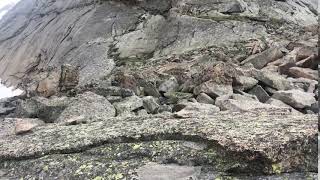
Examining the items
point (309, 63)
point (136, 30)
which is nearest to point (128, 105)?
point (309, 63)

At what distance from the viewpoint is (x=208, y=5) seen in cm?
3341

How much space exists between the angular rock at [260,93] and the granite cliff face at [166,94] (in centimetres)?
5

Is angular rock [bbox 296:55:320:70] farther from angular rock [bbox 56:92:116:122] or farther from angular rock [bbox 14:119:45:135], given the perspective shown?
angular rock [bbox 14:119:45:135]

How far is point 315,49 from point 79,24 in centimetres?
2098

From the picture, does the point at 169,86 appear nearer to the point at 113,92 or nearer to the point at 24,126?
the point at 113,92

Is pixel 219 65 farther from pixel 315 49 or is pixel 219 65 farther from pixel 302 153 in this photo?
pixel 302 153

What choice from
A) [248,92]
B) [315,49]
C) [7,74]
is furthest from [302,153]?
[7,74]

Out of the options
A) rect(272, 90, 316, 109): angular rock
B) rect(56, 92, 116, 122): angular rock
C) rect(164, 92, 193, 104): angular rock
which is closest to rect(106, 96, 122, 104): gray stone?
rect(56, 92, 116, 122): angular rock

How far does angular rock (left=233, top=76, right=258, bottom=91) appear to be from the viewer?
16.8m

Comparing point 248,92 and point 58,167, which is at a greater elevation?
point 58,167

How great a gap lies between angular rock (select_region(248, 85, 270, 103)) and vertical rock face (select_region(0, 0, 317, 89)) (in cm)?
1240

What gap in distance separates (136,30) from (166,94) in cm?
1666

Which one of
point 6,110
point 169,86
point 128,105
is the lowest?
point 6,110

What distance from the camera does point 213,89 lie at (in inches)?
632
